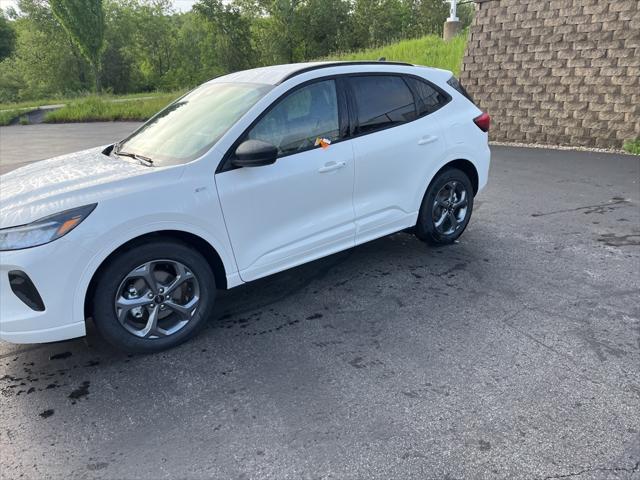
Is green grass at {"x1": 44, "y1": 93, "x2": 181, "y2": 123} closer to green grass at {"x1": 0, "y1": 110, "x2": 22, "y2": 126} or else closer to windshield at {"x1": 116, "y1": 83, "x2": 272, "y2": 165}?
green grass at {"x1": 0, "y1": 110, "x2": 22, "y2": 126}

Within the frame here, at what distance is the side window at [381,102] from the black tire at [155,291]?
1.74 meters

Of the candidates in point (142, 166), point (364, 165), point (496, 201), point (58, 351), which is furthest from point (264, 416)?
point (496, 201)

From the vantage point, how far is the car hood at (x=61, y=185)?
116 inches

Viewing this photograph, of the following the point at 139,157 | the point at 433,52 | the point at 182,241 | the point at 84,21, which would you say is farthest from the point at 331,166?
the point at 84,21

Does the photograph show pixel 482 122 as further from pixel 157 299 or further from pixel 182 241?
pixel 157 299

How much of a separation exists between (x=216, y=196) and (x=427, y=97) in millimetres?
2443

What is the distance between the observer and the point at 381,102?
4.35m

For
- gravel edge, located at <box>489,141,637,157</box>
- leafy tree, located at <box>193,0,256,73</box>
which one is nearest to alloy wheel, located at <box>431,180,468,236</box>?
gravel edge, located at <box>489,141,637,157</box>

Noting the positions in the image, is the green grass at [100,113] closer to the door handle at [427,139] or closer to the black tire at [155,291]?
the door handle at [427,139]

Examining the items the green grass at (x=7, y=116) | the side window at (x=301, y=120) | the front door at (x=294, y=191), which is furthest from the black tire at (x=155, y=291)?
the green grass at (x=7, y=116)

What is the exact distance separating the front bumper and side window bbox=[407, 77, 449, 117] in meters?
3.19

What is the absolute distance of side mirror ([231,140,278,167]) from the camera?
3344mm

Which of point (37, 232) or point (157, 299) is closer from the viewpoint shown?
point (37, 232)

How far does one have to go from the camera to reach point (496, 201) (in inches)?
272
